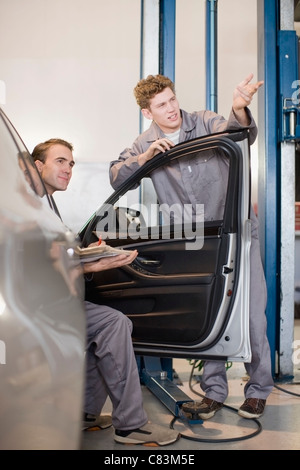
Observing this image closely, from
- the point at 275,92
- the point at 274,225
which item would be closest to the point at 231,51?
the point at 275,92

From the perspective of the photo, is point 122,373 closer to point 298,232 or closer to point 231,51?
point 231,51

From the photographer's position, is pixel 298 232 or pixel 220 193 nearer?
pixel 220 193

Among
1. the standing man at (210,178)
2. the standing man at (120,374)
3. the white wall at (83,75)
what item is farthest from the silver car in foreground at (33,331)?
the white wall at (83,75)

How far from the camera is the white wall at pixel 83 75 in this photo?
3.61 metres

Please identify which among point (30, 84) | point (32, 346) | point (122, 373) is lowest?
point (122, 373)

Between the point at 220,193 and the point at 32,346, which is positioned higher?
the point at 220,193

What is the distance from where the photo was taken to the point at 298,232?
534 centimetres

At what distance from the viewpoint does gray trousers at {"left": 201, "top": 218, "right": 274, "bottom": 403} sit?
233 cm

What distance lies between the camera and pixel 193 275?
2.03 metres

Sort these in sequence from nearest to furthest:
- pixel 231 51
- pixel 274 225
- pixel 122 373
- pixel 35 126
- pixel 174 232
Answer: pixel 122 373 < pixel 174 232 < pixel 274 225 < pixel 35 126 < pixel 231 51

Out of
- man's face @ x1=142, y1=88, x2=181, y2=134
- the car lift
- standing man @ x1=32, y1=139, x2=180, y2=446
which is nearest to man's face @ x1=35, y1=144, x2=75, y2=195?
man's face @ x1=142, y1=88, x2=181, y2=134

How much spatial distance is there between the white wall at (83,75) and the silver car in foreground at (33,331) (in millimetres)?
2615

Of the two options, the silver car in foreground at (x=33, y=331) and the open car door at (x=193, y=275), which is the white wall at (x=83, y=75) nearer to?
the open car door at (x=193, y=275)

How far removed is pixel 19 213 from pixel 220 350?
1242mm
